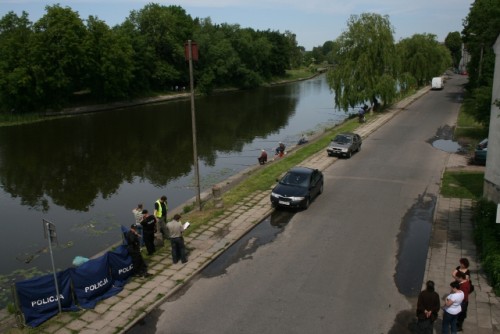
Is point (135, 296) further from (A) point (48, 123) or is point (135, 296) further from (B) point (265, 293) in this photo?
(A) point (48, 123)

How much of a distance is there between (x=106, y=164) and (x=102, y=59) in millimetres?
36232

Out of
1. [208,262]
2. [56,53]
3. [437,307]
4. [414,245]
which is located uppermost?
[56,53]

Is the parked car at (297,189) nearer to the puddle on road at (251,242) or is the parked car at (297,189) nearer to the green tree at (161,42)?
the puddle on road at (251,242)

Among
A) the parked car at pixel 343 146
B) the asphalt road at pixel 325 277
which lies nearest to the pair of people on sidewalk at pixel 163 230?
the asphalt road at pixel 325 277

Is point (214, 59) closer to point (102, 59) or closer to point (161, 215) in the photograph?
point (102, 59)

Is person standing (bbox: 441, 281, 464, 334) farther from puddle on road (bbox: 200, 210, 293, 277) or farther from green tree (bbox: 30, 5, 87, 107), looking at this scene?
green tree (bbox: 30, 5, 87, 107)

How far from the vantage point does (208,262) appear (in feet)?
46.6

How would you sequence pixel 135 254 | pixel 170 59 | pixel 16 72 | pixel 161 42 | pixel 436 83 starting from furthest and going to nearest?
pixel 170 59
pixel 161 42
pixel 436 83
pixel 16 72
pixel 135 254

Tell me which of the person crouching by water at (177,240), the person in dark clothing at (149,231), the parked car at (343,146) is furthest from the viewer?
the parked car at (343,146)

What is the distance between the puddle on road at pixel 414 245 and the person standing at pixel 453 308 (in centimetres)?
223

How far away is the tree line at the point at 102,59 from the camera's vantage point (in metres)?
55.8

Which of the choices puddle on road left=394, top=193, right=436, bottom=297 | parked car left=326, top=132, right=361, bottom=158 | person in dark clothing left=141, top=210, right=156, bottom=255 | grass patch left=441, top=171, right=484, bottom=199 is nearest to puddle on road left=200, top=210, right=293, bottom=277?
person in dark clothing left=141, top=210, right=156, bottom=255

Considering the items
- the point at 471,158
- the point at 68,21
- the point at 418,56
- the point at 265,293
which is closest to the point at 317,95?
the point at 418,56

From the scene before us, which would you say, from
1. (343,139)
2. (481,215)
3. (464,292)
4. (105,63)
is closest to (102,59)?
(105,63)
